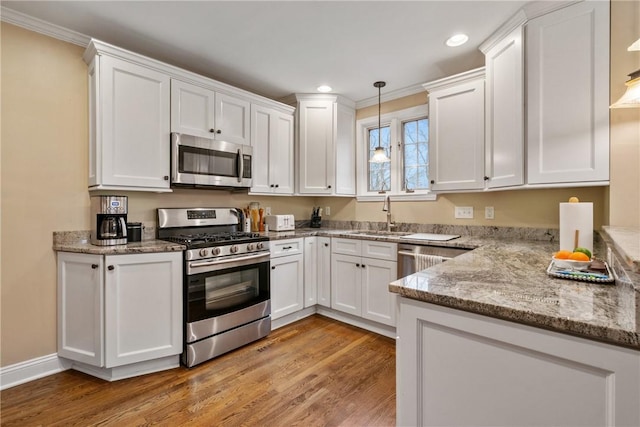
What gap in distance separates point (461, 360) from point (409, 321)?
0.61 feet

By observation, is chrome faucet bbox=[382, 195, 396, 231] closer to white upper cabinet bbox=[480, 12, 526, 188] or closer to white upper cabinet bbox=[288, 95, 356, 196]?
white upper cabinet bbox=[288, 95, 356, 196]

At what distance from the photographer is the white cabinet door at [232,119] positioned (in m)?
2.79

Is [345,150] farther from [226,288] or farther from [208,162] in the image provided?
[226,288]

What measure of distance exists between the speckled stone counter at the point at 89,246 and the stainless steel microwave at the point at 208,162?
0.62 metres

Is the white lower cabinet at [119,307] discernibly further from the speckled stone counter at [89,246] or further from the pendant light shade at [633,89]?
the pendant light shade at [633,89]

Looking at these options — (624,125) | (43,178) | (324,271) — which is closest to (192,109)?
(43,178)

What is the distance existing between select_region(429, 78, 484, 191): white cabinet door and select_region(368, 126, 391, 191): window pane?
71 centimetres

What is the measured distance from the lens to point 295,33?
2240 mm

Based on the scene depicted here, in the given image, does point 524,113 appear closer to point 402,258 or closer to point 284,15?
point 402,258

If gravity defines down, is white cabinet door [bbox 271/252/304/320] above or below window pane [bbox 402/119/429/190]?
below

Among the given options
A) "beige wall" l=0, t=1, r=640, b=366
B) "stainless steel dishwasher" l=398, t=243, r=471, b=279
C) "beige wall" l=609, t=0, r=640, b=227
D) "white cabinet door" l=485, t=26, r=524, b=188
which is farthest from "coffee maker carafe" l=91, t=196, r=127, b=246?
"beige wall" l=609, t=0, r=640, b=227

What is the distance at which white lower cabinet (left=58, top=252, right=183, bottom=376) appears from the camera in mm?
1973

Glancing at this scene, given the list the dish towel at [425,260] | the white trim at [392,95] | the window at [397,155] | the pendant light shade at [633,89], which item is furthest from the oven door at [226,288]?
the pendant light shade at [633,89]

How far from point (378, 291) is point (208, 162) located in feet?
6.43
